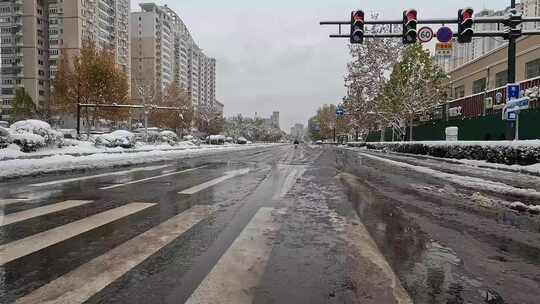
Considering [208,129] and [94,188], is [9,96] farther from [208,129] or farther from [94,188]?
[94,188]

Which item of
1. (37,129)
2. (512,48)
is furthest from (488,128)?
(37,129)

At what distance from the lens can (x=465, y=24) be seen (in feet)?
49.9

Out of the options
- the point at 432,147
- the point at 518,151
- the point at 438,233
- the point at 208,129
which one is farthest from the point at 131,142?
the point at 208,129

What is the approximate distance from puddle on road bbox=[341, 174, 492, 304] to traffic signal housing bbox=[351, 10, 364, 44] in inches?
433

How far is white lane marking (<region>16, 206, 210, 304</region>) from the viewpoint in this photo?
3000 mm

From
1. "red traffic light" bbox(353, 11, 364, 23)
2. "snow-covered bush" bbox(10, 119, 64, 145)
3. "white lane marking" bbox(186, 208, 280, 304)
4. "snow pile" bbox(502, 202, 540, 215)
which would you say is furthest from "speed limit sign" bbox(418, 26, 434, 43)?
"snow-covered bush" bbox(10, 119, 64, 145)

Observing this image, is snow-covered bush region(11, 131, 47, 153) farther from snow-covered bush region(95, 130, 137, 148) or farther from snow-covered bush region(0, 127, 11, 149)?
snow-covered bush region(95, 130, 137, 148)

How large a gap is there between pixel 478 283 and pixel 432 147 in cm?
2325

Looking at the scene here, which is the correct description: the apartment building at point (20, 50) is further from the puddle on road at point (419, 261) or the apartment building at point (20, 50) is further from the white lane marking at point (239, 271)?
the puddle on road at point (419, 261)

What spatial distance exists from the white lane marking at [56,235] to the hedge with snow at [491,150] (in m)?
14.2

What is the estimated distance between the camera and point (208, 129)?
300ft

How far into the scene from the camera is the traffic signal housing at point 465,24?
15.1m

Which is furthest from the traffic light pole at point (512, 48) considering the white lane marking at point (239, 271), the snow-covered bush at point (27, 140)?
the snow-covered bush at point (27, 140)

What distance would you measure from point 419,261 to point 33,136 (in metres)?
20.7
